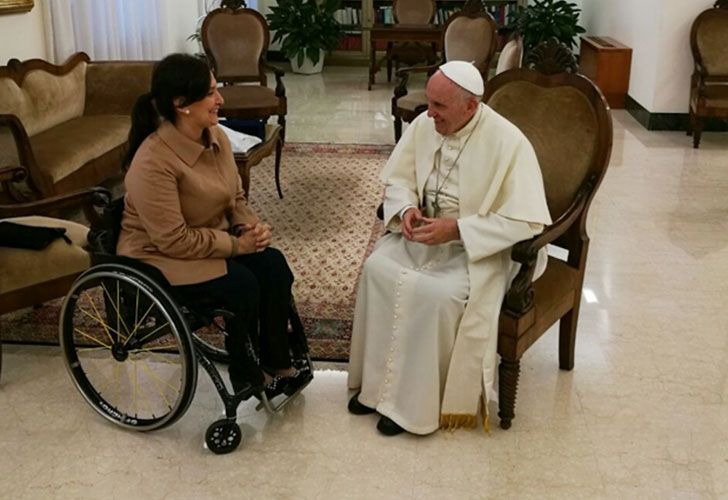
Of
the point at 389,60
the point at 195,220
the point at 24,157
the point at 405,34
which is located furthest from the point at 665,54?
the point at 195,220

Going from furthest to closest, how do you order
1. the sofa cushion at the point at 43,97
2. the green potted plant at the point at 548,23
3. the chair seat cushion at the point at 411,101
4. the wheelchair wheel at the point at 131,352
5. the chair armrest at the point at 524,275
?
the green potted plant at the point at 548,23 < the chair seat cushion at the point at 411,101 < the sofa cushion at the point at 43,97 < the chair armrest at the point at 524,275 < the wheelchair wheel at the point at 131,352

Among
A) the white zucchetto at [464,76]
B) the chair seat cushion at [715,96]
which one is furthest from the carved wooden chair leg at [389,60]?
the white zucchetto at [464,76]

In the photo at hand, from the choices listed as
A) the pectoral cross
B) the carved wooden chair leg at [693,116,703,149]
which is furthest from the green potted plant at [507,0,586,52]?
the pectoral cross

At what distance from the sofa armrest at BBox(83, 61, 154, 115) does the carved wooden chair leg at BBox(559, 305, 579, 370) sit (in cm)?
335

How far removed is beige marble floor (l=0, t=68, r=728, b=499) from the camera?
2.33 meters

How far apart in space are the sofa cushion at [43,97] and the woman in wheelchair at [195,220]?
227 cm

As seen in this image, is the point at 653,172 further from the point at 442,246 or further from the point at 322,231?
the point at 442,246

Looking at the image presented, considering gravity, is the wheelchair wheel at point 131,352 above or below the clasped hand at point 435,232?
below

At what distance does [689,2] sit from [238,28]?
11.9ft

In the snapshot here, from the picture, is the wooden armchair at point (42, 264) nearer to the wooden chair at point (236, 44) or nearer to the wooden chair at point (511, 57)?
the wooden chair at point (511, 57)

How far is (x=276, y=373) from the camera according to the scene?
2.64m

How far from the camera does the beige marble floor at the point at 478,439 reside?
2.33 meters

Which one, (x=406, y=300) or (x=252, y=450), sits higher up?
(x=406, y=300)

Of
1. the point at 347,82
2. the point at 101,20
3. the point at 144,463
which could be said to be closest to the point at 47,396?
the point at 144,463
